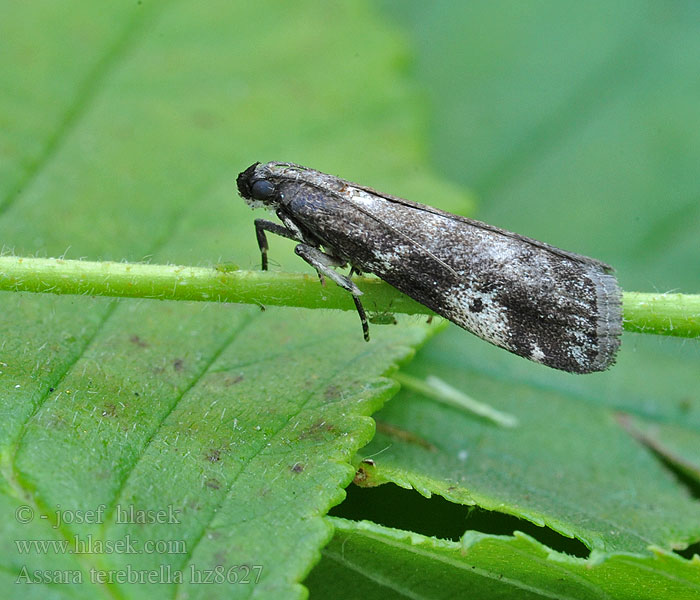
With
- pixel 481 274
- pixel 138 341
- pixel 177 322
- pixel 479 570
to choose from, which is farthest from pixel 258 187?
pixel 479 570

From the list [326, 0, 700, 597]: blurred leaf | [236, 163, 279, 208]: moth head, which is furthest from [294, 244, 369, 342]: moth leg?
[326, 0, 700, 597]: blurred leaf

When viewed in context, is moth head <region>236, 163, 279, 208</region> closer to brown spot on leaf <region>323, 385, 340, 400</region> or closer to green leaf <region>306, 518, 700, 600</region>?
brown spot on leaf <region>323, 385, 340, 400</region>

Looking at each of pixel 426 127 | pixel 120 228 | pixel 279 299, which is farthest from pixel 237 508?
pixel 426 127

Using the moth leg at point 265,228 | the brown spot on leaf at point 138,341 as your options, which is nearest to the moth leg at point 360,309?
the moth leg at point 265,228

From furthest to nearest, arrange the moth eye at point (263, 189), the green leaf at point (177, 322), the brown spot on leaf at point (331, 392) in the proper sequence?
the moth eye at point (263, 189) → the brown spot on leaf at point (331, 392) → the green leaf at point (177, 322)

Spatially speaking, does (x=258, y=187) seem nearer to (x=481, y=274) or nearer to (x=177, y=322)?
(x=177, y=322)

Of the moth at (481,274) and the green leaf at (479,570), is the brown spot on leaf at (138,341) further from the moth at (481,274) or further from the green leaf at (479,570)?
the green leaf at (479,570)
